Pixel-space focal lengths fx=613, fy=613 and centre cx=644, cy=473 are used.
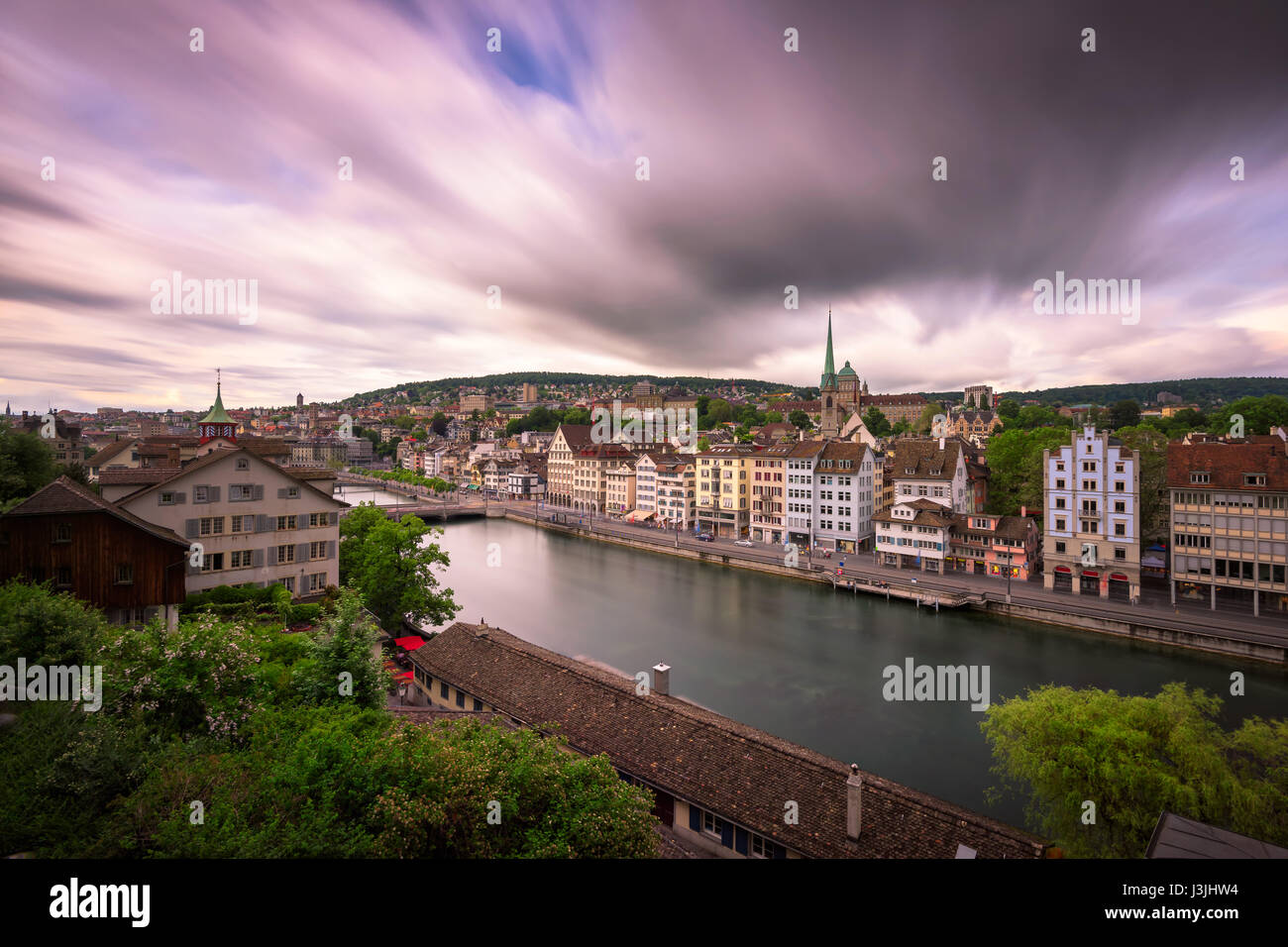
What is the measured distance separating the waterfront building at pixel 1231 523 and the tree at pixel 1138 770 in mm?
18542

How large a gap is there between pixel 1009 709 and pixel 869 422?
249 ft

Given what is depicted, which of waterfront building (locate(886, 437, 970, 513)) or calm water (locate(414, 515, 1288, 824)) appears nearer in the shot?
calm water (locate(414, 515, 1288, 824))

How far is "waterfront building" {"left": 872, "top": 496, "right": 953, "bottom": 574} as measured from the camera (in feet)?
108

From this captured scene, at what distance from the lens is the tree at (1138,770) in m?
9.20

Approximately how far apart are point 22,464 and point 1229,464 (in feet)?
147

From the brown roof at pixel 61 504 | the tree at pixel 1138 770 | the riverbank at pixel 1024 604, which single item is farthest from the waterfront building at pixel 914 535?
the brown roof at pixel 61 504

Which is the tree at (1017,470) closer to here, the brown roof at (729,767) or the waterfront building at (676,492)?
the waterfront building at (676,492)

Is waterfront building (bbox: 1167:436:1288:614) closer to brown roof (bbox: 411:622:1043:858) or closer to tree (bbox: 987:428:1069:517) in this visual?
tree (bbox: 987:428:1069:517)

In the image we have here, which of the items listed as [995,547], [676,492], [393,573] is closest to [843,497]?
[995,547]

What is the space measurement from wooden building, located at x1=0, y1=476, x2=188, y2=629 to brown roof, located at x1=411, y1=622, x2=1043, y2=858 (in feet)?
20.5

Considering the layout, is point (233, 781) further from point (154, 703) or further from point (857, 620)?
point (857, 620)

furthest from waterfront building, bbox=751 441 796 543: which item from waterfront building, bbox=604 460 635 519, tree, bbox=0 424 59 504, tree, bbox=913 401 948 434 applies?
tree, bbox=913 401 948 434

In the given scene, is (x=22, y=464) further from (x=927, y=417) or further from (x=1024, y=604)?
(x=927, y=417)
